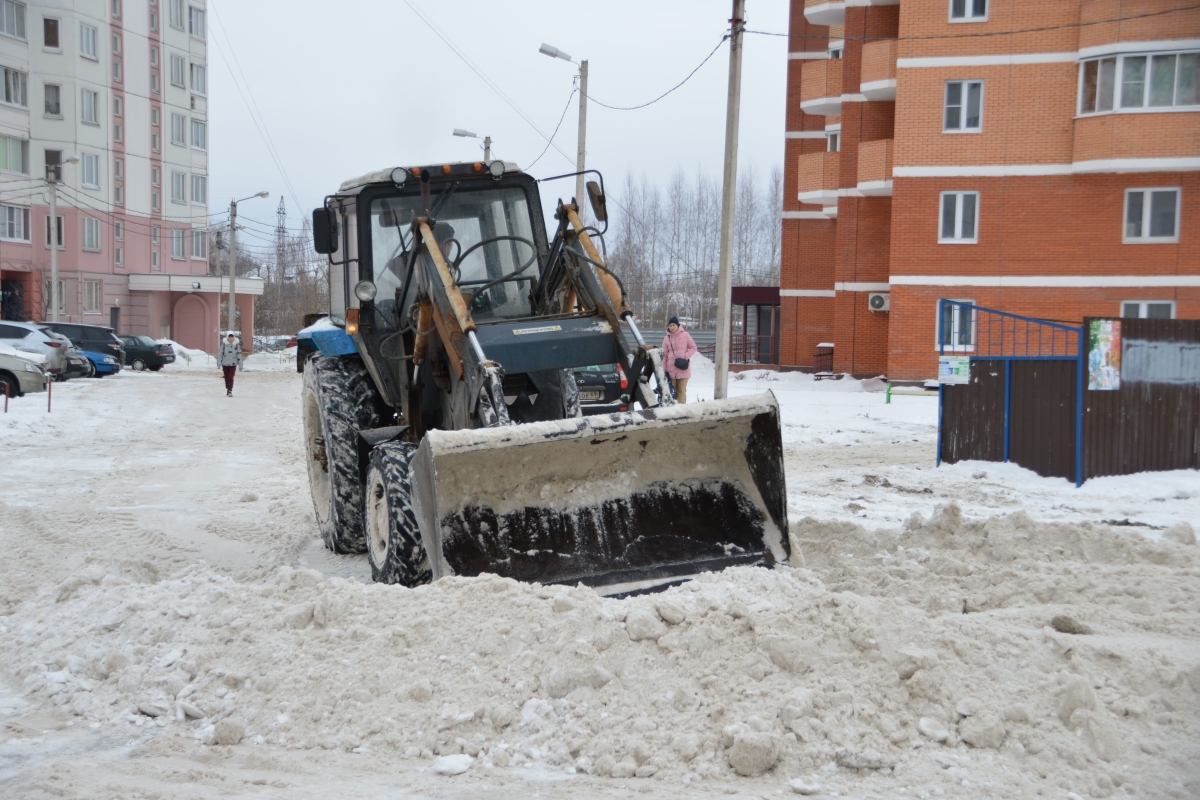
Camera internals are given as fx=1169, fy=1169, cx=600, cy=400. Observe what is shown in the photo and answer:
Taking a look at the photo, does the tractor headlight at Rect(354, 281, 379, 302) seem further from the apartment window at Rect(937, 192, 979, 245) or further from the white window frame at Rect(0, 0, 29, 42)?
the white window frame at Rect(0, 0, 29, 42)

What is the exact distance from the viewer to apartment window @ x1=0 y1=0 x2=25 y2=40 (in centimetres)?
4569

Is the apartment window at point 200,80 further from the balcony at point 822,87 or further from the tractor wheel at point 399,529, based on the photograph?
the tractor wheel at point 399,529

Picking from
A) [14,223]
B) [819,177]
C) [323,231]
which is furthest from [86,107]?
[323,231]

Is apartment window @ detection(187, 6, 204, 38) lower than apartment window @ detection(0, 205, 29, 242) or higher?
higher

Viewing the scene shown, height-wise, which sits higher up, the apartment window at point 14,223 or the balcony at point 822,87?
the balcony at point 822,87

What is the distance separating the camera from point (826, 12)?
3153cm

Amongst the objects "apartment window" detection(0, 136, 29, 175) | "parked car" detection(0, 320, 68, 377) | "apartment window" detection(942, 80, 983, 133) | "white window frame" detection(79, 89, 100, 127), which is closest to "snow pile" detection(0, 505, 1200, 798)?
"apartment window" detection(942, 80, 983, 133)

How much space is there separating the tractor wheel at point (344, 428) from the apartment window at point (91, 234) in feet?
150

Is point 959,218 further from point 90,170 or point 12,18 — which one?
point 12,18

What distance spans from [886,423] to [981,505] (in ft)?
27.0

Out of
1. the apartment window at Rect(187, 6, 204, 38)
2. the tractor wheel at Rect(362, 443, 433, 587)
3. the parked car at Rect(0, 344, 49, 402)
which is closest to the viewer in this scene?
the tractor wheel at Rect(362, 443, 433, 587)

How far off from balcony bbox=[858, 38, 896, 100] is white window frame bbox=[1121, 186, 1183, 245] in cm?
600

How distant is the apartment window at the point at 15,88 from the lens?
46.0 meters

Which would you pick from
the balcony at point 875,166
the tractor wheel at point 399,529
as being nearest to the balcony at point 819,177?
the balcony at point 875,166
